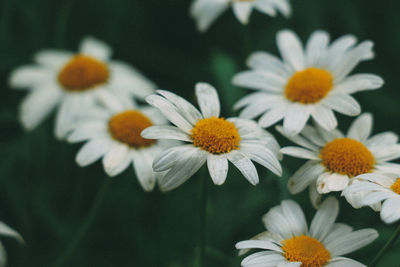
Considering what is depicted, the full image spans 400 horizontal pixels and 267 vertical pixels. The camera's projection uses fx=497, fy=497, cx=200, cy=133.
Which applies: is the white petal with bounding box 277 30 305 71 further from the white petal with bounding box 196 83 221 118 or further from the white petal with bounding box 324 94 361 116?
the white petal with bounding box 196 83 221 118

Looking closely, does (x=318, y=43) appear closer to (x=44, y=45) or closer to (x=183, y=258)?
(x=183, y=258)

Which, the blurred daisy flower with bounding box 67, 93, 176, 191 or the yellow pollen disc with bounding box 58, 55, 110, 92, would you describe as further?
the yellow pollen disc with bounding box 58, 55, 110, 92

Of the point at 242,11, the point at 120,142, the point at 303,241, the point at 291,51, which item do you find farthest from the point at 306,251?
the point at 242,11

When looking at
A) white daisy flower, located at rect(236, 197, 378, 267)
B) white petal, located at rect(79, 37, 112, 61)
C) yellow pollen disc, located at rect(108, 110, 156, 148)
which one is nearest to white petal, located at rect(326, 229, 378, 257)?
white daisy flower, located at rect(236, 197, 378, 267)

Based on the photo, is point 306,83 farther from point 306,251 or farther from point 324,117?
point 306,251

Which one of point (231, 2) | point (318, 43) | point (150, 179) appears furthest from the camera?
point (231, 2)

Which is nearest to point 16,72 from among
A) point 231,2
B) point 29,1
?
point 29,1

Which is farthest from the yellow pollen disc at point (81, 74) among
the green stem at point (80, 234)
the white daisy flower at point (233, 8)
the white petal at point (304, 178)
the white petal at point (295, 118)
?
the white petal at point (304, 178)
